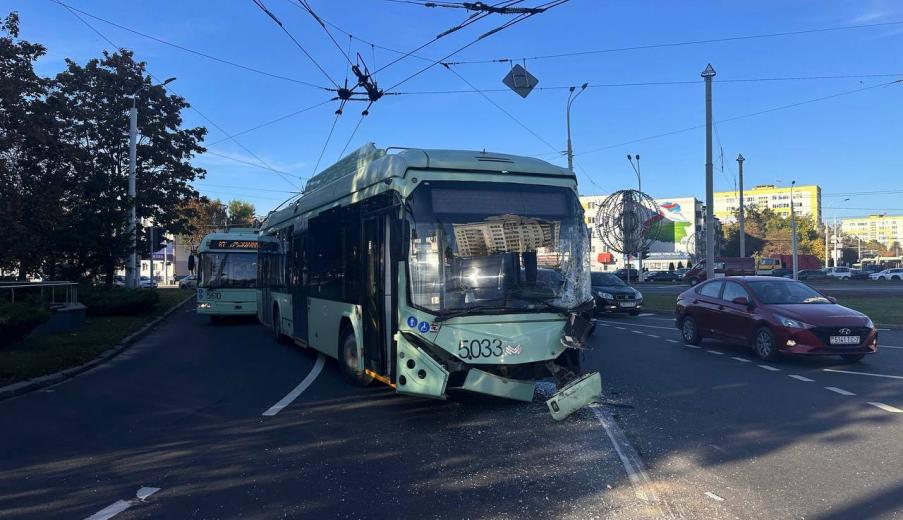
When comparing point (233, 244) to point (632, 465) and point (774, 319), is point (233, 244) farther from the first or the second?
point (632, 465)

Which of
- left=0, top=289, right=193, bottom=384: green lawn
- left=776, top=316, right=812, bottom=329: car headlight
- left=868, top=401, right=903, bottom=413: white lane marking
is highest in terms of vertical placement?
left=776, top=316, right=812, bottom=329: car headlight

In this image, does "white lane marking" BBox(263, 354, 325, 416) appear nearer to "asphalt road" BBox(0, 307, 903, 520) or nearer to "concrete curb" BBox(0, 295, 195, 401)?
"asphalt road" BBox(0, 307, 903, 520)

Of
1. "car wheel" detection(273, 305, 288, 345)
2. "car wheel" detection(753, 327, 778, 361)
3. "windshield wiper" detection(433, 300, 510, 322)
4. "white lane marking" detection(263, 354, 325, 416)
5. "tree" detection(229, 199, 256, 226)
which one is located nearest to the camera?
"windshield wiper" detection(433, 300, 510, 322)

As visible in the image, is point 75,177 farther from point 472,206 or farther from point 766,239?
point 766,239

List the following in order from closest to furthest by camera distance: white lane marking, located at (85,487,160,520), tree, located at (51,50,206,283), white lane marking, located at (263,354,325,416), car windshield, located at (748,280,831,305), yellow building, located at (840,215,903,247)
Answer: white lane marking, located at (85,487,160,520) → white lane marking, located at (263,354,325,416) → car windshield, located at (748,280,831,305) → tree, located at (51,50,206,283) → yellow building, located at (840,215,903,247)

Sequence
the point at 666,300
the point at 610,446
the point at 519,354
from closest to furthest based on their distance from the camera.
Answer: the point at 610,446
the point at 519,354
the point at 666,300

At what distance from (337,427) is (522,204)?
3358 mm

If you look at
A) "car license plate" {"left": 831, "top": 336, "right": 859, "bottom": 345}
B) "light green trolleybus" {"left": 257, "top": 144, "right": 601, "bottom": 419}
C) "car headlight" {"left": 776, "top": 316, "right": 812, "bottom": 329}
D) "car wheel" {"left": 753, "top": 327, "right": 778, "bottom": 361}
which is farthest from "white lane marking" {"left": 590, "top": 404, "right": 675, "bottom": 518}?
"car license plate" {"left": 831, "top": 336, "right": 859, "bottom": 345}

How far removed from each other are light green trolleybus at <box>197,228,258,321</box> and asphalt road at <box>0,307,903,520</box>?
9.86 metres

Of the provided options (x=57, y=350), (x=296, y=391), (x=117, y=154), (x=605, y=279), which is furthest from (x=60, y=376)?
(x=117, y=154)

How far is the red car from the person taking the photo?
1068 cm

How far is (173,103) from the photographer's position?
3222 cm

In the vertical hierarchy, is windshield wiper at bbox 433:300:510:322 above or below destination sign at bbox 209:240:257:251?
below

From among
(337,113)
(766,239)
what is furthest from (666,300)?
(766,239)
